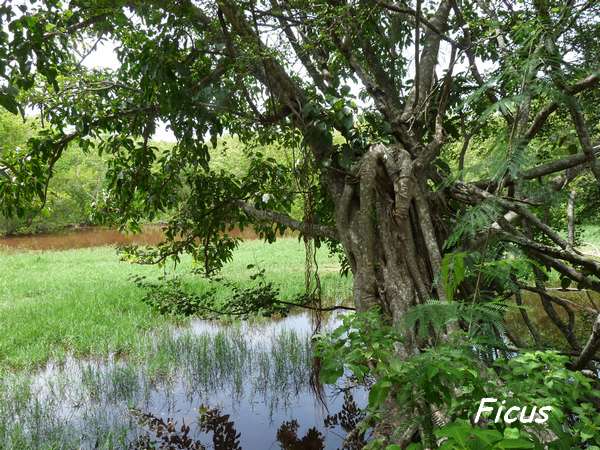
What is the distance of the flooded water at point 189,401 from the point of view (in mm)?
4523

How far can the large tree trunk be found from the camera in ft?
9.60

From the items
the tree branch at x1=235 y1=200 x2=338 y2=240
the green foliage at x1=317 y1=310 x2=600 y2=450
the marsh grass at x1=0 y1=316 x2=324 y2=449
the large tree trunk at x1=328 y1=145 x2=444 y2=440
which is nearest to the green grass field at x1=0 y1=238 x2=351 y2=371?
the marsh grass at x1=0 y1=316 x2=324 y2=449

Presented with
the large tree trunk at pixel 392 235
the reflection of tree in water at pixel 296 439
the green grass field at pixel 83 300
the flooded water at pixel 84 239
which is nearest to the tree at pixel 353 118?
the large tree trunk at pixel 392 235

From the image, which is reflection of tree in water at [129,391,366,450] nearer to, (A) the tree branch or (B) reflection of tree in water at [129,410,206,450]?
(B) reflection of tree in water at [129,410,206,450]

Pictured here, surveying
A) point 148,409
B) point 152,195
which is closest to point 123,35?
→ point 152,195

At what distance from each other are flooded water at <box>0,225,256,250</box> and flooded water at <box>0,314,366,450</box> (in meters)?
13.6

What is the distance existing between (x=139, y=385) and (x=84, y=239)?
21.7m

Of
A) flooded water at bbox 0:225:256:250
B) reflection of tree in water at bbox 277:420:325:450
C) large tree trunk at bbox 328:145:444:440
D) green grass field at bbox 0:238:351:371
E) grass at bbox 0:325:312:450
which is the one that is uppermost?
large tree trunk at bbox 328:145:444:440

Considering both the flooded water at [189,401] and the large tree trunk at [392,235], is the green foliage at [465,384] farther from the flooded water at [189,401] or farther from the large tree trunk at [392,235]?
the flooded water at [189,401]

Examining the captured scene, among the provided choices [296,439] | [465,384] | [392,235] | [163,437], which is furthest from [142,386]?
[465,384]

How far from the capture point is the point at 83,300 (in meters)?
9.52

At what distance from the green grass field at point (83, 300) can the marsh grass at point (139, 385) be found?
47 cm

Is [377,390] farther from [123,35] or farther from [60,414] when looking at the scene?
[60,414]

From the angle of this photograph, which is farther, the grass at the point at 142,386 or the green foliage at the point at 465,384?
the grass at the point at 142,386
